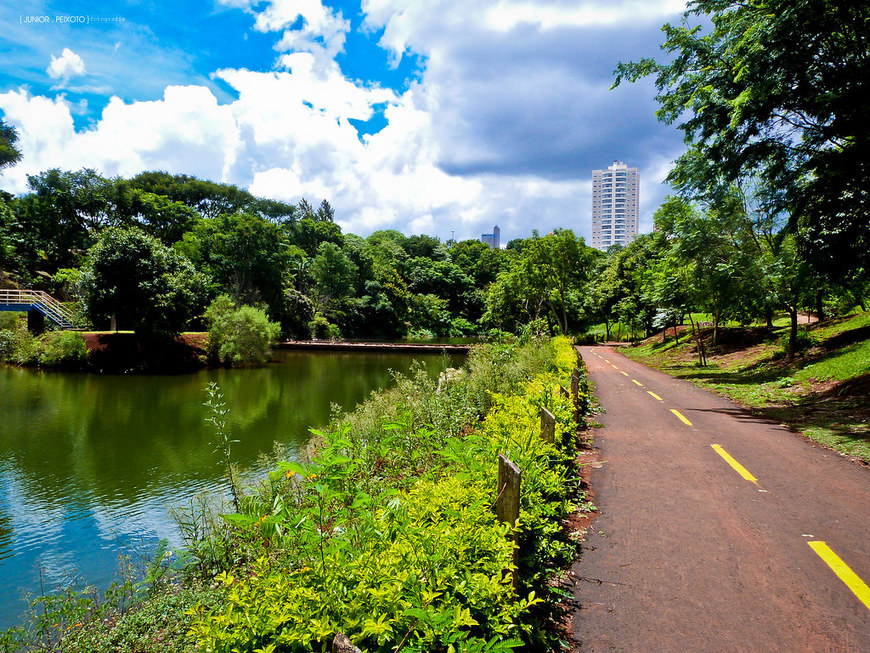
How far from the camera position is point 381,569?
7.13 feet

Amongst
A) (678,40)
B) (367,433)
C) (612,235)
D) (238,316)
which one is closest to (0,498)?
(367,433)

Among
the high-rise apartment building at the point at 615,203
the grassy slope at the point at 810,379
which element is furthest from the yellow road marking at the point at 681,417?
the high-rise apartment building at the point at 615,203

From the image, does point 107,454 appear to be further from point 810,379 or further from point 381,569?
point 810,379

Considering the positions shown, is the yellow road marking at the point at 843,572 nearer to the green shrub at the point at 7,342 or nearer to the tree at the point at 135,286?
the tree at the point at 135,286

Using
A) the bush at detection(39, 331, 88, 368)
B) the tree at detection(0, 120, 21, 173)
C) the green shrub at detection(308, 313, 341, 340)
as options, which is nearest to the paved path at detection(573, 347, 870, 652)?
the bush at detection(39, 331, 88, 368)

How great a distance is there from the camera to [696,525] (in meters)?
4.65

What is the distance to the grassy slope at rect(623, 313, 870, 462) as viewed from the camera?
8742 mm

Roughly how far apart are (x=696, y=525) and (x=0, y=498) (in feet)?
39.4

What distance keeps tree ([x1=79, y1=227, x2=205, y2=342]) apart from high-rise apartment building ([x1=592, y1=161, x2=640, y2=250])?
612ft

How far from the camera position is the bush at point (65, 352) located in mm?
26797

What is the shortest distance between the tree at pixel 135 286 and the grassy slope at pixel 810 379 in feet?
91.5

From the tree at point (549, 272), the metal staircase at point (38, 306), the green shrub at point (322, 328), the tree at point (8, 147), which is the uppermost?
the tree at point (8, 147)

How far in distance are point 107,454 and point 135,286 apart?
18.4 m

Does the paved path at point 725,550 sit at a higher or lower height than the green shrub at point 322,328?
lower
